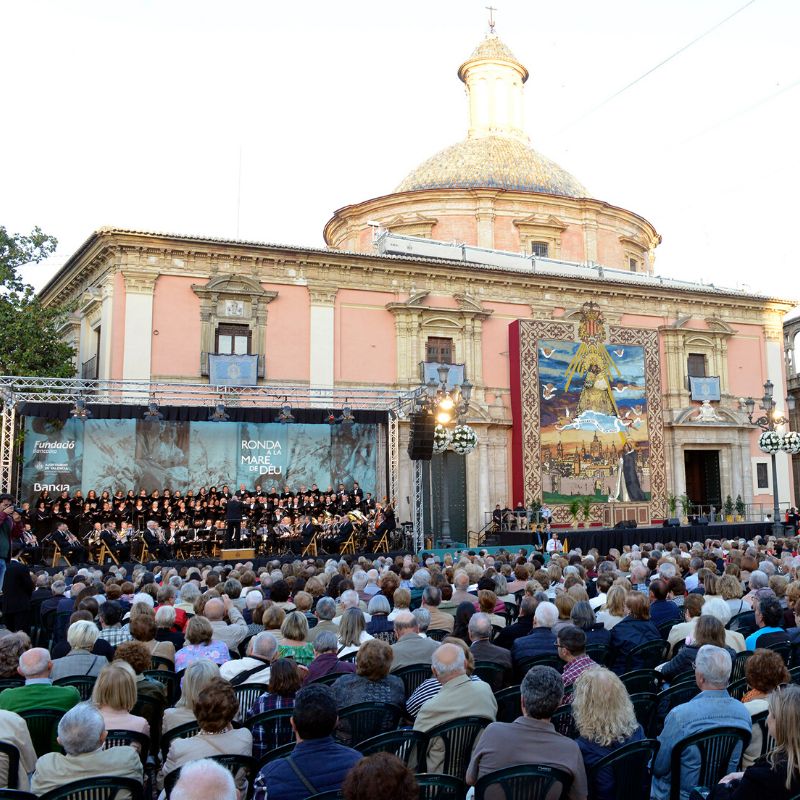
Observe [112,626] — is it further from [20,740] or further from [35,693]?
[20,740]

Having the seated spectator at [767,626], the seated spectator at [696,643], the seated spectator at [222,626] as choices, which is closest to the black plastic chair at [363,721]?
the seated spectator at [696,643]

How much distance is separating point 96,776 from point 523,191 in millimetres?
31330

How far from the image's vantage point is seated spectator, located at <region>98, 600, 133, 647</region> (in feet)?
24.5

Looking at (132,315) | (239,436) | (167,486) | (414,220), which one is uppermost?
(414,220)

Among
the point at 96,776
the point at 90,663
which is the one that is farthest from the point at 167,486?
the point at 96,776

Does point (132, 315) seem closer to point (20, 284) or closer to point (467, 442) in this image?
point (20, 284)

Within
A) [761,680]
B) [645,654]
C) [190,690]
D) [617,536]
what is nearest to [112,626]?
[190,690]

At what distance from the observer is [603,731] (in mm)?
4391

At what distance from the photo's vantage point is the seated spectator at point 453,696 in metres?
5.18

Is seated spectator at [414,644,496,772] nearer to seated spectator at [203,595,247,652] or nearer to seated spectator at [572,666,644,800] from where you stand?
seated spectator at [572,666,644,800]

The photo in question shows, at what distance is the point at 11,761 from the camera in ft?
14.7

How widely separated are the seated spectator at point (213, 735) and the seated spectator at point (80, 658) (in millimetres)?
2061

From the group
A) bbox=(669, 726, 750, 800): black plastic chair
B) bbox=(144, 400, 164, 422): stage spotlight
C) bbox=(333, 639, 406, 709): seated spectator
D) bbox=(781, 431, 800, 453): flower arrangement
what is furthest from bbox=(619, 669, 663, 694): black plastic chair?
bbox=(781, 431, 800, 453): flower arrangement

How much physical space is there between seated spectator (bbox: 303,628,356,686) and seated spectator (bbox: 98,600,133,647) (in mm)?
2165
